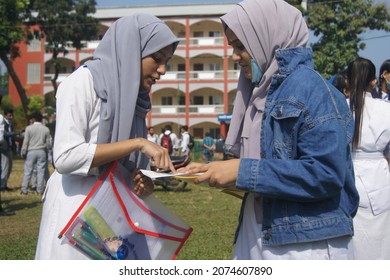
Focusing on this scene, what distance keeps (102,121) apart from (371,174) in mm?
1784

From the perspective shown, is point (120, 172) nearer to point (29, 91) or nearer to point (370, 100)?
point (370, 100)

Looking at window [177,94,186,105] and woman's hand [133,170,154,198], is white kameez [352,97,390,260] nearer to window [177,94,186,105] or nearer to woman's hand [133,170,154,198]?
woman's hand [133,170,154,198]

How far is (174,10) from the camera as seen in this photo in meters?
41.0

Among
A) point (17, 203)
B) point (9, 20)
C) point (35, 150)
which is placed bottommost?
point (17, 203)

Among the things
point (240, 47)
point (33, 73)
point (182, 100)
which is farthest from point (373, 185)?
point (33, 73)

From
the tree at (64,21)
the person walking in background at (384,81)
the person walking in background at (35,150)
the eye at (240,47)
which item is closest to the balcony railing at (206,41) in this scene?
the tree at (64,21)

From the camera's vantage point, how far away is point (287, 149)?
5.88 feet

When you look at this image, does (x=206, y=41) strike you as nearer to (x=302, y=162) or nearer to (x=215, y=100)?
(x=215, y=100)

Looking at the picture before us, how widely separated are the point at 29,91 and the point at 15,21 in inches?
1079

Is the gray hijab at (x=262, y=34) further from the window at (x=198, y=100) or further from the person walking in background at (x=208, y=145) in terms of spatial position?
the window at (x=198, y=100)

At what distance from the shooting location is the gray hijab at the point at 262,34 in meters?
1.91

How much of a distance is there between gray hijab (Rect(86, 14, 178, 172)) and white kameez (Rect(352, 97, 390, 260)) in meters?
1.49

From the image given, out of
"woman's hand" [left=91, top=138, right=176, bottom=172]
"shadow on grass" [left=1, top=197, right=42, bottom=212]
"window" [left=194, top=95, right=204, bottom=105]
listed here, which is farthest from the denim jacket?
"window" [left=194, top=95, right=204, bottom=105]

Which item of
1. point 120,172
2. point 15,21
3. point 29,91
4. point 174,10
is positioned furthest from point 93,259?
point 29,91
